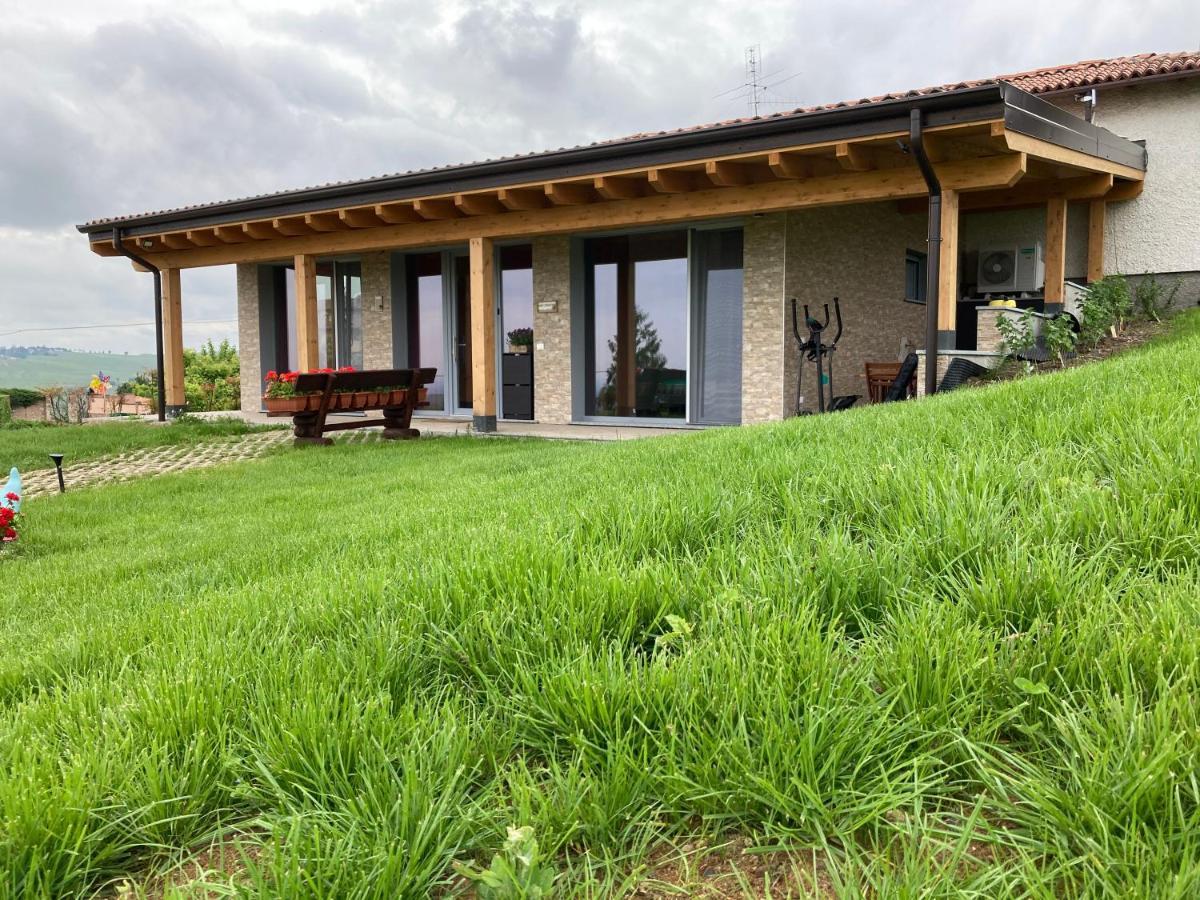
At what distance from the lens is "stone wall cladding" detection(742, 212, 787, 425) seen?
1065cm

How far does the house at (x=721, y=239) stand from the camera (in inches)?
324

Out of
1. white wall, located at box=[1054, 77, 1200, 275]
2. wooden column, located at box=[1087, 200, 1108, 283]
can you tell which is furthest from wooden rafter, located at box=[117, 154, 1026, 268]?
white wall, located at box=[1054, 77, 1200, 275]

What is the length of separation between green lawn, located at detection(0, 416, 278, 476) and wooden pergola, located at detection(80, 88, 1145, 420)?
169 centimetres

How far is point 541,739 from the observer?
1.52m

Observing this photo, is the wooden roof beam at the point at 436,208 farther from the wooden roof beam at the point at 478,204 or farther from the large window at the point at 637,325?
the large window at the point at 637,325

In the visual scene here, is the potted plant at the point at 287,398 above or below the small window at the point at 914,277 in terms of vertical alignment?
below

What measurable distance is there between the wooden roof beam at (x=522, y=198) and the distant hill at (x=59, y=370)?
48.7ft

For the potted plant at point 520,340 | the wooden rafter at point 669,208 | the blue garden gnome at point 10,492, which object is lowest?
the blue garden gnome at point 10,492

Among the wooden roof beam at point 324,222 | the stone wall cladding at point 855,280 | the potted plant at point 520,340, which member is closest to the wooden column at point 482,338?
the potted plant at point 520,340

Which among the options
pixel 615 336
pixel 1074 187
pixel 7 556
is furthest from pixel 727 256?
pixel 7 556

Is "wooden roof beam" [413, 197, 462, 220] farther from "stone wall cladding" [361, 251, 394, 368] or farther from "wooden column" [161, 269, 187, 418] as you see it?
"wooden column" [161, 269, 187, 418]

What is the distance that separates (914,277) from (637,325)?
4338 millimetres

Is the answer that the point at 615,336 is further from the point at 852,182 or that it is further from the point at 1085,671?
the point at 1085,671

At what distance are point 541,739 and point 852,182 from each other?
8177mm
